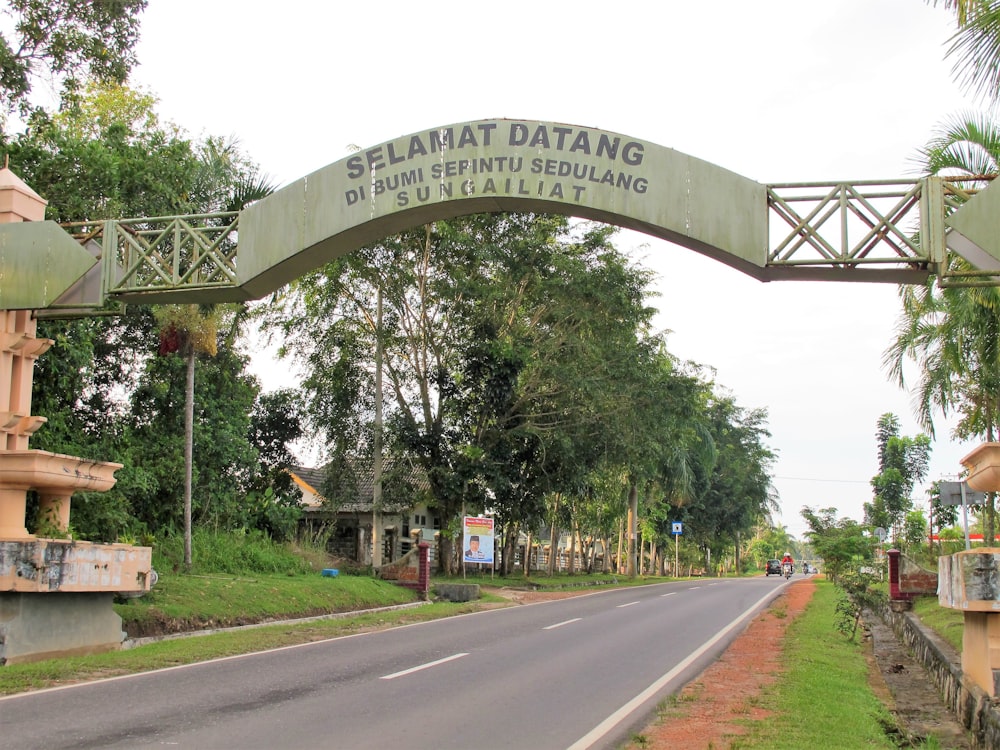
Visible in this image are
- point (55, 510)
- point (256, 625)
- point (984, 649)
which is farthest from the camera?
point (256, 625)

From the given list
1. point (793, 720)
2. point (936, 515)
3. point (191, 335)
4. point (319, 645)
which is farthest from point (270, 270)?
point (936, 515)

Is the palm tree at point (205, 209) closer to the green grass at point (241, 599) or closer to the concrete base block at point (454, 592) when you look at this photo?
the green grass at point (241, 599)

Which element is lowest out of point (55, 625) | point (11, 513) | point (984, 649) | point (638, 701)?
point (638, 701)

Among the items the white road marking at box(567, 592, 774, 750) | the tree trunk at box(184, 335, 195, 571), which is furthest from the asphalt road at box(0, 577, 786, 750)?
the tree trunk at box(184, 335, 195, 571)

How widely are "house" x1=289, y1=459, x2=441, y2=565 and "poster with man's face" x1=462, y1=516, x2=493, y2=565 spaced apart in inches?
96.7

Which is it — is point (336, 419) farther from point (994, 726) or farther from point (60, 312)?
point (994, 726)

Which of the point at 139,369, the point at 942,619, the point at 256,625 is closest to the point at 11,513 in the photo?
the point at 256,625

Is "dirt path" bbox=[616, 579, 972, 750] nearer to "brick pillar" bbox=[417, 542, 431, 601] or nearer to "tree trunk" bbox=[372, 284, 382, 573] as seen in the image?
"brick pillar" bbox=[417, 542, 431, 601]

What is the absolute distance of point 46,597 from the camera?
11.6 metres

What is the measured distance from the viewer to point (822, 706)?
9812 millimetres

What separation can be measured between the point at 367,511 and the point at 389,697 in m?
29.3

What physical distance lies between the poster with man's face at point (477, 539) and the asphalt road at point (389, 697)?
14737 millimetres

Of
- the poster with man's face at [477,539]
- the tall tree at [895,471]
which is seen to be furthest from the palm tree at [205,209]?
the tall tree at [895,471]

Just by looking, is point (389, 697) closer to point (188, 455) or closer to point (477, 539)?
point (188, 455)
